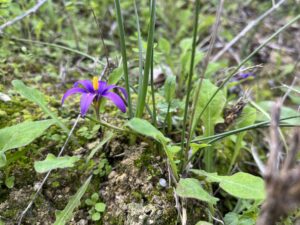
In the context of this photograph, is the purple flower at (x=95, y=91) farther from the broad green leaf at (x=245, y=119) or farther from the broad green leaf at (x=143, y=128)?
the broad green leaf at (x=245, y=119)

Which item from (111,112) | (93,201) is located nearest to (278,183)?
(93,201)

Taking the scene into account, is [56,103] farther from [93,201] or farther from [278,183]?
[278,183]

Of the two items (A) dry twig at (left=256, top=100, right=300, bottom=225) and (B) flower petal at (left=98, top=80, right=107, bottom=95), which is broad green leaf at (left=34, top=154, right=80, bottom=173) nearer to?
(B) flower petal at (left=98, top=80, right=107, bottom=95)

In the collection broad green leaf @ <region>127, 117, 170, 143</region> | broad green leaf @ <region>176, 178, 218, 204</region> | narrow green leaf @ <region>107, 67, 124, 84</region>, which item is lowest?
broad green leaf @ <region>176, 178, 218, 204</region>

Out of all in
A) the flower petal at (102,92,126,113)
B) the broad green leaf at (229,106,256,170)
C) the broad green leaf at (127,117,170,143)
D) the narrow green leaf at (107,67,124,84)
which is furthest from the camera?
the broad green leaf at (229,106,256,170)

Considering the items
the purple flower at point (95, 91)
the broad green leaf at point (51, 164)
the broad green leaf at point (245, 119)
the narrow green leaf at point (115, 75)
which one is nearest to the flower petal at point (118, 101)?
the purple flower at point (95, 91)

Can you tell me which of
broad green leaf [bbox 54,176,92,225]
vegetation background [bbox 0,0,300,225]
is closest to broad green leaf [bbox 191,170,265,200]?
vegetation background [bbox 0,0,300,225]

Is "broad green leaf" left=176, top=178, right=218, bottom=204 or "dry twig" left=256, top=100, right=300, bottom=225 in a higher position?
"dry twig" left=256, top=100, right=300, bottom=225
